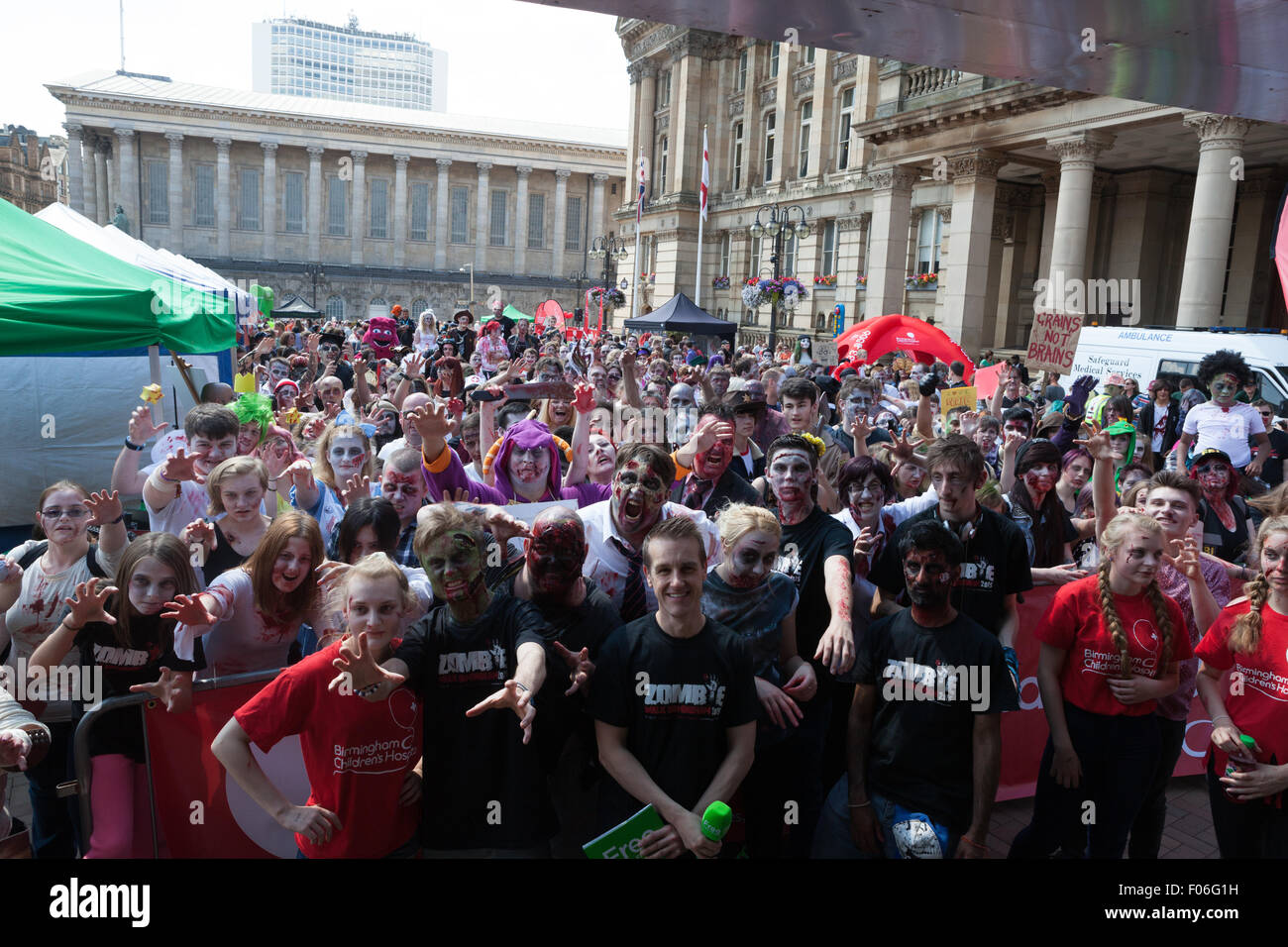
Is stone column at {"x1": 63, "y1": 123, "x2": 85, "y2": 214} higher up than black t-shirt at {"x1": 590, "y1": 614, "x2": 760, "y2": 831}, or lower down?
higher up

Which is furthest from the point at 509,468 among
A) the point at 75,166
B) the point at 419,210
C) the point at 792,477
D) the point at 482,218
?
the point at 75,166

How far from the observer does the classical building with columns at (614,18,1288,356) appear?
18.5 m

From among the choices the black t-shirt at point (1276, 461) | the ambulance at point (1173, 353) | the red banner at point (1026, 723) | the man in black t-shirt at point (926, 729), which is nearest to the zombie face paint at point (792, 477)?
the man in black t-shirt at point (926, 729)

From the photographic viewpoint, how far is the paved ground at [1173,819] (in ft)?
14.2

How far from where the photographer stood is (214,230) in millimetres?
70000

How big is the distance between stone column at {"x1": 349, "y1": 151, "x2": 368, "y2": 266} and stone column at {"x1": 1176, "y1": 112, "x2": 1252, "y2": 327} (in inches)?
2622

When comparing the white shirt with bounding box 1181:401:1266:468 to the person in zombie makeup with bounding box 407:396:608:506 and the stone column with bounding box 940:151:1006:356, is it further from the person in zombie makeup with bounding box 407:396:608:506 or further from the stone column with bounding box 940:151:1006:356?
the stone column with bounding box 940:151:1006:356

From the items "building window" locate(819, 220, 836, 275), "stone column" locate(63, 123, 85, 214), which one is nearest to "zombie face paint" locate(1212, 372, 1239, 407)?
"building window" locate(819, 220, 836, 275)

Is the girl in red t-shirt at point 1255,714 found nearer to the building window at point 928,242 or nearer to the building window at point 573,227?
the building window at point 928,242

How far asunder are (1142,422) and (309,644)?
1008 cm

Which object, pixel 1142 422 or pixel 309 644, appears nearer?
pixel 309 644

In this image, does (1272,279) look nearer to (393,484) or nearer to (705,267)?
(705,267)

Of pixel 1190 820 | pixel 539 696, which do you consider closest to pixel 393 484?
pixel 539 696
